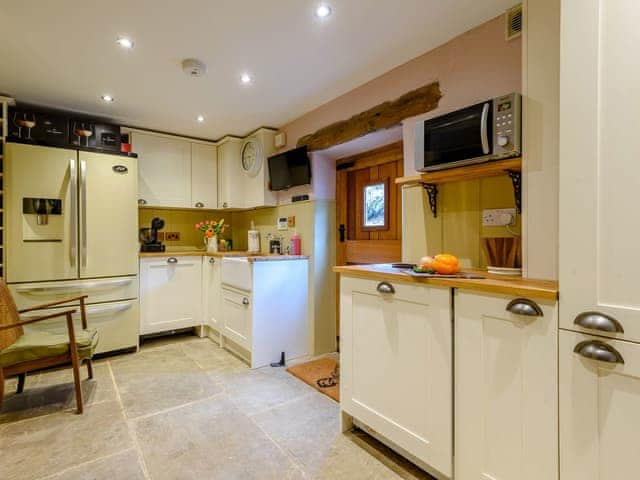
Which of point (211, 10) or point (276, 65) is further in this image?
point (276, 65)

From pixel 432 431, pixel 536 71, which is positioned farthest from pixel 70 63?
pixel 432 431

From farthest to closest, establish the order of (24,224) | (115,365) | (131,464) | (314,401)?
1. (115,365)
2. (24,224)
3. (314,401)
4. (131,464)

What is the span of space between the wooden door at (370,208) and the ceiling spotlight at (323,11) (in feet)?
3.83

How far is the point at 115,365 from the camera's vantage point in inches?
116

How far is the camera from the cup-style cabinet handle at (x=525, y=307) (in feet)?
3.70

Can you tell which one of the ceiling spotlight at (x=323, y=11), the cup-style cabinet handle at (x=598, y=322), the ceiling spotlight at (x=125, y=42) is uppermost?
the ceiling spotlight at (x=125, y=42)

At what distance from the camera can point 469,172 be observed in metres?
1.70

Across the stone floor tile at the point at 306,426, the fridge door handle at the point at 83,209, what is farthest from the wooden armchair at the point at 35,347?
the stone floor tile at the point at 306,426

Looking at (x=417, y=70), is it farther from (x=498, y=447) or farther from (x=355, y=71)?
(x=498, y=447)

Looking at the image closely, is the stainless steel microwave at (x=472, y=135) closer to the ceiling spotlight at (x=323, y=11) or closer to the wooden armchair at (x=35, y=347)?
the ceiling spotlight at (x=323, y=11)

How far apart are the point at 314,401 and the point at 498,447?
1334 mm

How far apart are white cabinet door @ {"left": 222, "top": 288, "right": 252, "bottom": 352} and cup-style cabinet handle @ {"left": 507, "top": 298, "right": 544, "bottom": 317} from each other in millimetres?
2151

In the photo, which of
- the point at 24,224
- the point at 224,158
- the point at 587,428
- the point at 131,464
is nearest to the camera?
the point at 587,428

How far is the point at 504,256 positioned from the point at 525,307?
52 cm
